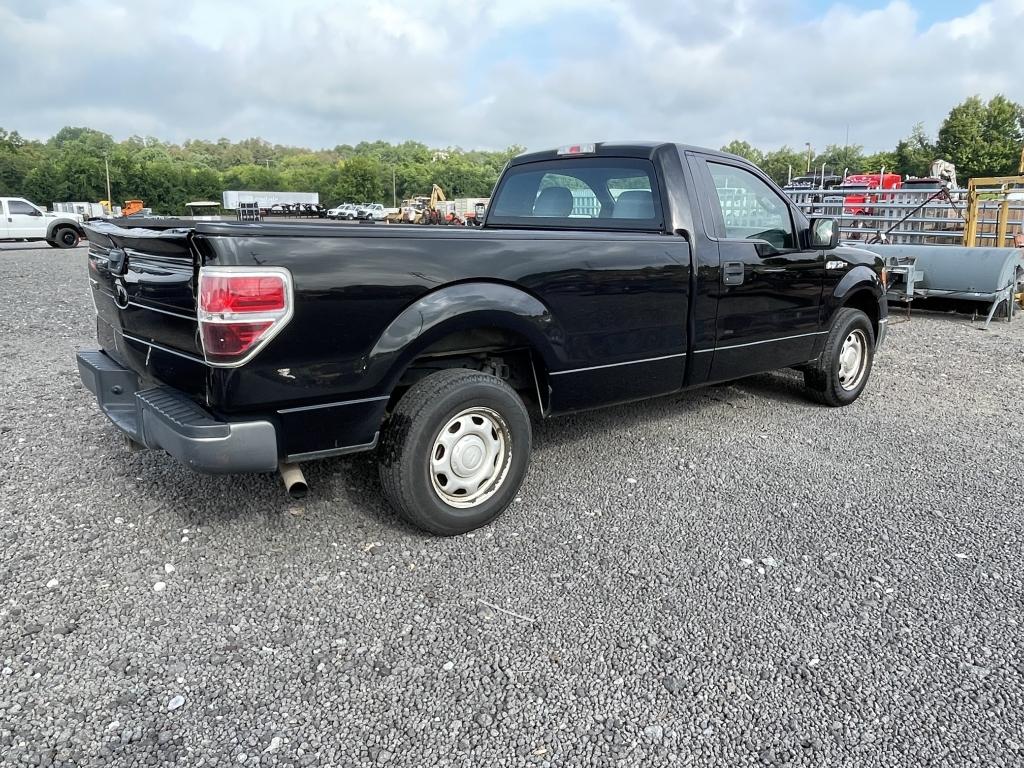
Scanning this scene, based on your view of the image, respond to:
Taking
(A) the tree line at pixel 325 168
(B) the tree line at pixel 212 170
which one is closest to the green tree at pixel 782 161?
(A) the tree line at pixel 325 168

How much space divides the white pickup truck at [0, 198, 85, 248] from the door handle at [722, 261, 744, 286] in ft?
77.3

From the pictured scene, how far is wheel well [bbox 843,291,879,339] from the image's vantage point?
595cm

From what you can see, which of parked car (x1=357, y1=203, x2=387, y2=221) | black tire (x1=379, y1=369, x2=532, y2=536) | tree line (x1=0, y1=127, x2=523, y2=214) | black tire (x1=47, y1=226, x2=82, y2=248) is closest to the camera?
black tire (x1=379, y1=369, x2=532, y2=536)

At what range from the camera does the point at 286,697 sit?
8.13 ft

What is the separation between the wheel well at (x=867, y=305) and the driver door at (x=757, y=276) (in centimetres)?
70

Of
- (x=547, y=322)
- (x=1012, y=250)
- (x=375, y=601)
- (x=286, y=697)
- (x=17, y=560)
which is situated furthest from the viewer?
(x=1012, y=250)

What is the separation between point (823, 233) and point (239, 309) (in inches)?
161

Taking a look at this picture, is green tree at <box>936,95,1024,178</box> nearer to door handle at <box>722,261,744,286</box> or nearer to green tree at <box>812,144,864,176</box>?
green tree at <box>812,144,864,176</box>

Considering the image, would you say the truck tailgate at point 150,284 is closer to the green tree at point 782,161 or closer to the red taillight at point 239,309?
the red taillight at point 239,309

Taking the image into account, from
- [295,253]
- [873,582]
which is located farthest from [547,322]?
[873,582]

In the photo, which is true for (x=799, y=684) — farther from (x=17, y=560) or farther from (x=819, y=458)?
(x=17, y=560)

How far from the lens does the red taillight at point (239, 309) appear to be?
2781 millimetres

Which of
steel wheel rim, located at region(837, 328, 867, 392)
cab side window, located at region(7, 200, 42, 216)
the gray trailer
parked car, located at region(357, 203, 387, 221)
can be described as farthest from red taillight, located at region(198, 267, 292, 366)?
parked car, located at region(357, 203, 387, 221)

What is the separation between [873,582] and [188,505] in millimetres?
3293
